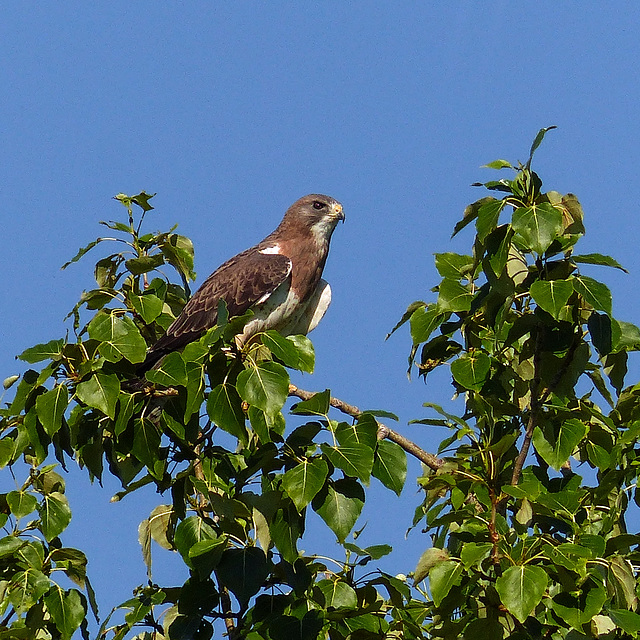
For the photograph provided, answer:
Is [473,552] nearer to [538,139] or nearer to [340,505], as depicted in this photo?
[340,505]

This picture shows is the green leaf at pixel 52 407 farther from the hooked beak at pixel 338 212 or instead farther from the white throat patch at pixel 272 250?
the hooked beak at pixel 338 212

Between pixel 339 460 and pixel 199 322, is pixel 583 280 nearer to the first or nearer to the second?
pixel 339 460

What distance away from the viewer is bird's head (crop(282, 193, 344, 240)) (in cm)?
914

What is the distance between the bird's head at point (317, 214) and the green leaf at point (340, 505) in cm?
523

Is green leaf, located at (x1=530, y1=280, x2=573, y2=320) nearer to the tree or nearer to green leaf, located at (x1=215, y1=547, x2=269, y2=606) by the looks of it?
the tree

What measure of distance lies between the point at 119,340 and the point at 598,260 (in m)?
2.17

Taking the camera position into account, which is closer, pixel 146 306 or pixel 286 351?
pixel 286 351

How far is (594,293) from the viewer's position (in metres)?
4.34

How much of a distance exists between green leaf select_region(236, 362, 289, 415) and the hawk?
11.3 ft

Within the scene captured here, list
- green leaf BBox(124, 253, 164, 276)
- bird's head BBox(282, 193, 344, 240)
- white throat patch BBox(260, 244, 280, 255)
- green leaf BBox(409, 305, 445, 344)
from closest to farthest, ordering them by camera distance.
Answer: green leaf BBox(409, 305, 445, 344), green leaf BBox(124, 253, 164, 276), white throat patch BBox(260, 244, 280, 255), bird's head BBox(282, 193, 344, 240)

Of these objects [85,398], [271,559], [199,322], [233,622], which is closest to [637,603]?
[271,559]

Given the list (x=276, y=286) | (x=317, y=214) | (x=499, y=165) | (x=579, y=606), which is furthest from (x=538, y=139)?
(x=317, y=214)

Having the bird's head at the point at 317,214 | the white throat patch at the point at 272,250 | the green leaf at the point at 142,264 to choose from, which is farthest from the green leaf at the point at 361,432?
the bird's head at the point at 317,214

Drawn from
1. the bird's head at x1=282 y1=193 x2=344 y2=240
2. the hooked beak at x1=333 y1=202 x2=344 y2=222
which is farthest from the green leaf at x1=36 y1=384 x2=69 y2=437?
the hooked beak at x1=333 y1=202 x2=344 y2=222
